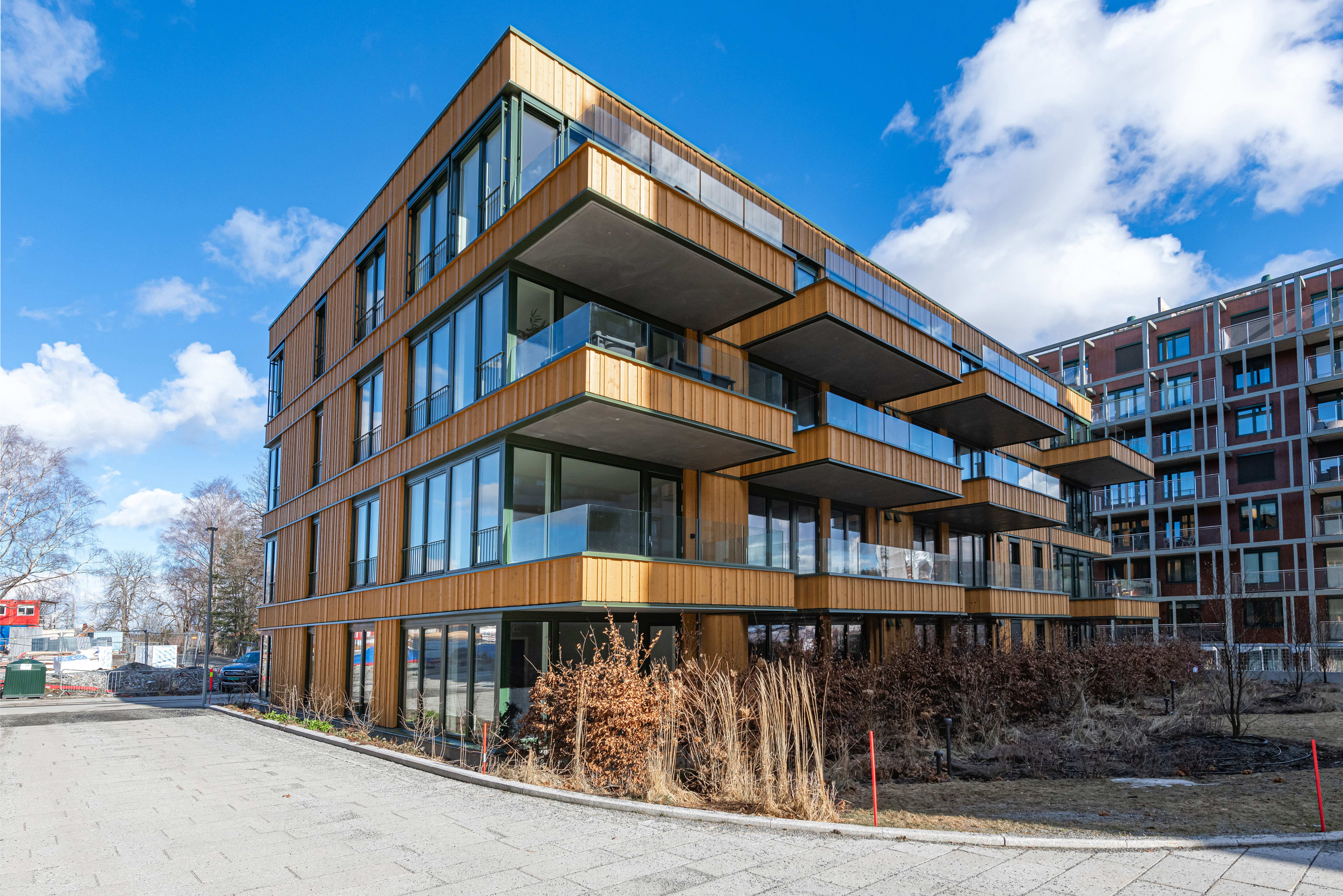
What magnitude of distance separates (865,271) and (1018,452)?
1362 centimetres

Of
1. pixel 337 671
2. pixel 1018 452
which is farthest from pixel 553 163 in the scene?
pixel 1018 452

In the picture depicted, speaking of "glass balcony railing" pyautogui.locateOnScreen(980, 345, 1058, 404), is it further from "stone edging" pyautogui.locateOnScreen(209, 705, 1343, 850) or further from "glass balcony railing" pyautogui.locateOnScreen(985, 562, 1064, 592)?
"stone edging" pyautogui.locateOnScreen(209, 705, 1343, 850)

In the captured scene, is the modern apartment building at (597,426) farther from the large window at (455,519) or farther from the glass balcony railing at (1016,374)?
the glass balcony railing at (1016,374)

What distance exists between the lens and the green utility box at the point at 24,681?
102 feet

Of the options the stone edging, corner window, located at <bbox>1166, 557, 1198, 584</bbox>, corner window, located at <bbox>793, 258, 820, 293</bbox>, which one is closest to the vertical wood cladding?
the stone edging

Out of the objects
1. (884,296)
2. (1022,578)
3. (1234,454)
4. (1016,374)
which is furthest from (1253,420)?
(884,296)

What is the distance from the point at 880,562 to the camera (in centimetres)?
2062

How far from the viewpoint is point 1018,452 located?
32.1 m

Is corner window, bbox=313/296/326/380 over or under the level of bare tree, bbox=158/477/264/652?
over

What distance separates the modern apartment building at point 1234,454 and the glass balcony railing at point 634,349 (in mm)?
25525

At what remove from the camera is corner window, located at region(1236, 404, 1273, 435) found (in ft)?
Answer: 147

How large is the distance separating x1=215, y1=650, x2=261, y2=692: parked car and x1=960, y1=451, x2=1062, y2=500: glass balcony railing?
2732 centimetres

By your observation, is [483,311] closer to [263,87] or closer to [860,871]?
[263,87]

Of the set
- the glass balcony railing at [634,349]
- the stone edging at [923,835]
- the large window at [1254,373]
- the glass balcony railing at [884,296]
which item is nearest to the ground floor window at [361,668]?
the glass balcony railing at [634,349]
